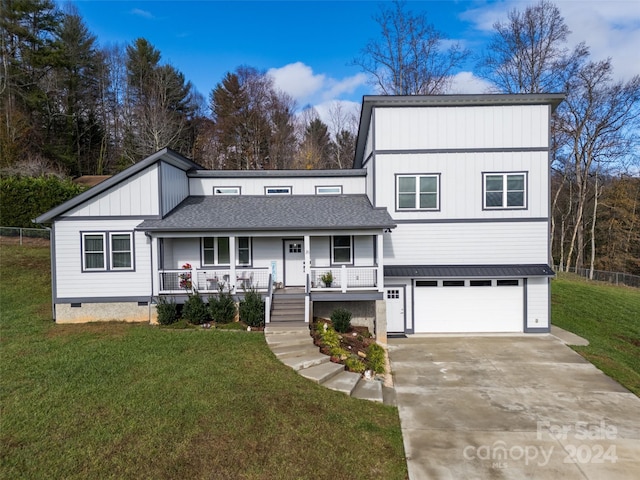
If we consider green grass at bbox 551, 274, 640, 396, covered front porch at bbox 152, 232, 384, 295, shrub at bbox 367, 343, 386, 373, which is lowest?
green grass at bbox 551, 274, 640, 396

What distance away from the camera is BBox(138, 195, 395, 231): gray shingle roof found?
12.4m

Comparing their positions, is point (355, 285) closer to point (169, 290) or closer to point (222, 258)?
point (222, 258)

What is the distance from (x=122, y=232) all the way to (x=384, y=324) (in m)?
9.56

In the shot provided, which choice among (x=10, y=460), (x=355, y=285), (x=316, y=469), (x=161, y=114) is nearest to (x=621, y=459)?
(x=316, y=469)

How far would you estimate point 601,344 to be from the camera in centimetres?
1250

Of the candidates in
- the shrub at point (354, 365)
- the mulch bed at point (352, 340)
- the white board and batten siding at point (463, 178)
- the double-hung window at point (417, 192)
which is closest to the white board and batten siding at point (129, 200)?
the mulch bed at point (352, 340)

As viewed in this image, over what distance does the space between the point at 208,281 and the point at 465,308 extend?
30.9 ft

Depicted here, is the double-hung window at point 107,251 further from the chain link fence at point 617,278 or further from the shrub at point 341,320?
the chain link fence at point 617,278

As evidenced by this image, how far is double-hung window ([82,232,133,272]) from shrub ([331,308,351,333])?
7.24 meters

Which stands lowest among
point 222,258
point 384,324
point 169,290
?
point 384,324

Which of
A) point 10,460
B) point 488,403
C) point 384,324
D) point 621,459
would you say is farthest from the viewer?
point 384,324

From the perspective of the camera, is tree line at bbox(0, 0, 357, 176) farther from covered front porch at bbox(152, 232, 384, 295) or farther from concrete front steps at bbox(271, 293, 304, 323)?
concrete front steps at bbox(271, 293, 304, 323)

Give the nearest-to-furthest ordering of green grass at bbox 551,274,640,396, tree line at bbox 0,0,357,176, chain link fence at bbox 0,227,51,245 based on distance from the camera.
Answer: green grass at bbox 551,274,640,396 → chain link fence at bbox 0,227,51,245 → tree line at bbox 0,0,357,176

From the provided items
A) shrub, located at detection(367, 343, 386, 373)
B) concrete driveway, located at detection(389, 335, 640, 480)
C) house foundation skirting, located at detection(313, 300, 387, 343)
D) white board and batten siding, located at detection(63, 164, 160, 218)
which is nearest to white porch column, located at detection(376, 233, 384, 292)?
house foundation skirting, located at detection(313, 300, 387, 343)
